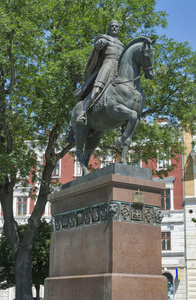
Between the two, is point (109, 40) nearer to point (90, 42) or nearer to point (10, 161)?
point (10, 161)

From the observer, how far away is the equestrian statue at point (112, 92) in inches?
347

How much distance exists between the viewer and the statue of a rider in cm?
930

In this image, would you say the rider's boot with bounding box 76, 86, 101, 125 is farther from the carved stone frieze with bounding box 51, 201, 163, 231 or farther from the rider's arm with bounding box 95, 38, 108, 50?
the carved stone frieze with bounding box 51, 201, 163, 231

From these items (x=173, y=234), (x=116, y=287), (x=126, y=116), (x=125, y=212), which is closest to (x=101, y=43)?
(x=126, y=116)

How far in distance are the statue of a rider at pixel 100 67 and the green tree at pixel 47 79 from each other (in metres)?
9.33

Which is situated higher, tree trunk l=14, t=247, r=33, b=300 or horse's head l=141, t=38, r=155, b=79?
horse's head l=141, t=38, r=155, b=79

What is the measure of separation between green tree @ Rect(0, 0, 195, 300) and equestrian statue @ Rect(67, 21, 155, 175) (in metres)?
9.24

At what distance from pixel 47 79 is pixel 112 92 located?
10.9 m

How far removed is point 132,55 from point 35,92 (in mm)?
11910

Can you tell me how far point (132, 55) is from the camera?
896 cm

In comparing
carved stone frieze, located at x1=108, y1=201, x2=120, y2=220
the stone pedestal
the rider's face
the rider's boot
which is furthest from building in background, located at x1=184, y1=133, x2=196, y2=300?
carved stone frieze, located at x1=108, y1=201, x2=120, y2=220

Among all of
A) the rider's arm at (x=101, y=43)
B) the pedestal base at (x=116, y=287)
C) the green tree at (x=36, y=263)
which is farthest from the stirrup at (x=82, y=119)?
the green tree at (x=36, y=263)

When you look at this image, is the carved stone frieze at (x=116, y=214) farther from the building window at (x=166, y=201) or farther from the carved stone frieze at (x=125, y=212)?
the building window at (x=166, y=201)

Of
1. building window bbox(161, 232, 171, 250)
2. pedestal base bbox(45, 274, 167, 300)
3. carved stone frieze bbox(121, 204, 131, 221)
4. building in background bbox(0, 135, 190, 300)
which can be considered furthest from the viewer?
building window bbox(161, 232, 171, 250)
